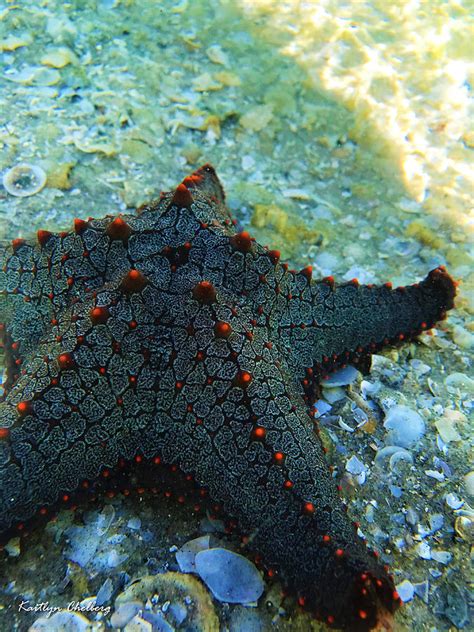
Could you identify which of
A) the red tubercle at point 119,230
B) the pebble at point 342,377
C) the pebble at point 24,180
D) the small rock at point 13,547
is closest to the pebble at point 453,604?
the pebble at point 342,377

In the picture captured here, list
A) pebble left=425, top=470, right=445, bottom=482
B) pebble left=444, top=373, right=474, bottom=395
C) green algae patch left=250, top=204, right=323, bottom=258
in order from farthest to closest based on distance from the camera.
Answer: green algae patch left=250, top=204, right=323, bottom=258
pebble left=444, top=373, right=474, bottom=395
pebble left=425, top=470, right=445, bottom=482

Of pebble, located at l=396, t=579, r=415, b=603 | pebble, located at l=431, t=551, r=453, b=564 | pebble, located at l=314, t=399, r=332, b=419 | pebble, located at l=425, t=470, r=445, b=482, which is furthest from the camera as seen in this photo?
pebble, located at l=314, t=399, r=332, b=419

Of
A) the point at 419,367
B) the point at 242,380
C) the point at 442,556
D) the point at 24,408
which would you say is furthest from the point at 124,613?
the point at 419,367

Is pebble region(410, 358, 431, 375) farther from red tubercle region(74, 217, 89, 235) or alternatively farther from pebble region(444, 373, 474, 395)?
red tubercle region(74, 217, 89, 235)

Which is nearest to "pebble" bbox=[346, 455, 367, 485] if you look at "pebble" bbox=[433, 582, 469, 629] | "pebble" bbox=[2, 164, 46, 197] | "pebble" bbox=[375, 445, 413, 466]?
"pebble" bbox=[375, 445, 413, 466]

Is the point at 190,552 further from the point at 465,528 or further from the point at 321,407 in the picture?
the point at 465,528

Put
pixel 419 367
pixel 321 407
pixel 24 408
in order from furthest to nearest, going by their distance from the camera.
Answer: pixel 419 367
pixel 321 407
pixel 24 408

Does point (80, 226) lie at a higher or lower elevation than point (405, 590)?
higher
